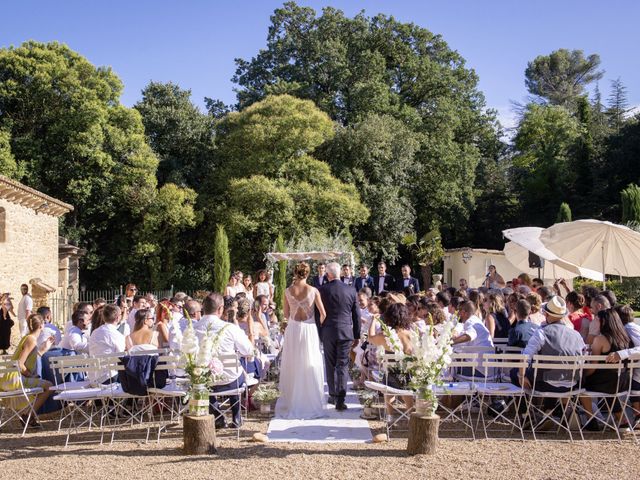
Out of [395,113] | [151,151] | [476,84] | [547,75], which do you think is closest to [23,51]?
[151,151]

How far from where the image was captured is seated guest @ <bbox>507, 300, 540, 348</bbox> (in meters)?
8.18

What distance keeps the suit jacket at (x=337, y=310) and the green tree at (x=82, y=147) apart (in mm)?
21504

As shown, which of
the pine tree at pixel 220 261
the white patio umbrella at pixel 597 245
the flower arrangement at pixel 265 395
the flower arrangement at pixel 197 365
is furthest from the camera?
the pine tree at pixel 220 261

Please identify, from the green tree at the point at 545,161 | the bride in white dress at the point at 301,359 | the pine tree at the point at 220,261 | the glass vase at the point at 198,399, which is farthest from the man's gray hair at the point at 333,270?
the green tree at the point at 545,161

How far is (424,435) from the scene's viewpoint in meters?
6.61

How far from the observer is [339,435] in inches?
296

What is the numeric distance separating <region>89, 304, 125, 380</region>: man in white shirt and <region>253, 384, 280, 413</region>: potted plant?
184 centimetres

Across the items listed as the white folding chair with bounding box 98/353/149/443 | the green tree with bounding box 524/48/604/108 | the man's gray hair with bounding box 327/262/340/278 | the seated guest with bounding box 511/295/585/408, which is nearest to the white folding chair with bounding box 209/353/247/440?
the white folding chair with bounding box 98/353/149/443

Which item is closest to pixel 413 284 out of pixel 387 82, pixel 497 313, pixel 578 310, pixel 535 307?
pixel 497 313

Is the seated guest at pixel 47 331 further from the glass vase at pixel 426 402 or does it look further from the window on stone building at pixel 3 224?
the window on stone building at pixel 3 224

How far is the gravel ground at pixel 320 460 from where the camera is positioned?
6082 mm

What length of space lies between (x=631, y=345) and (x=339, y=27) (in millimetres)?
29823

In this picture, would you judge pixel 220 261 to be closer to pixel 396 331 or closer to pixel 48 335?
pixel 48 335

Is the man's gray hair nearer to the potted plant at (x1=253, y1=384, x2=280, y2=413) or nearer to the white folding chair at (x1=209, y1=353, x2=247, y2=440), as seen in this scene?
the potted plant at (x1=253, y1=384, x2=280, y2=413)
